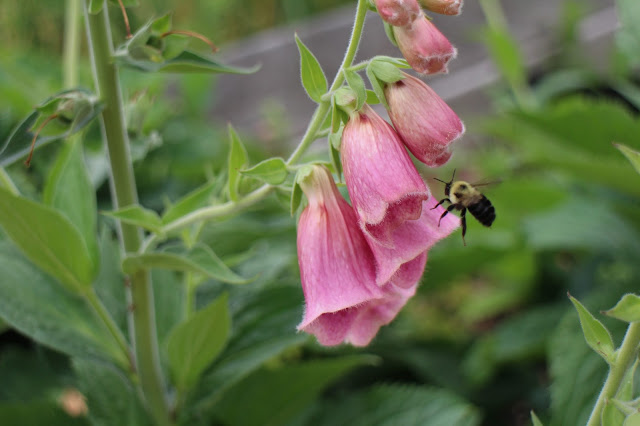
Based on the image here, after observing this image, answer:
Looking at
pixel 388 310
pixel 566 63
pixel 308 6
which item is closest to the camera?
pixel 388 310

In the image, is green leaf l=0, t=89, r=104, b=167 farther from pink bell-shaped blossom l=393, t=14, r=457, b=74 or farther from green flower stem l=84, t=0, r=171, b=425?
pink bell-shaped blossom l=393, t=14, r=457, b=74

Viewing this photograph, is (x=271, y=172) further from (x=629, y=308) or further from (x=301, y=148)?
(x=629, y=308)

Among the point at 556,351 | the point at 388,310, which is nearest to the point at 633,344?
the point at 388,310

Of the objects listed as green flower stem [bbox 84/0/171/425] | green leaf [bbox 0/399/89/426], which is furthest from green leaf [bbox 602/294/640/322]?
green leaf [bbox 0/399/89/426]

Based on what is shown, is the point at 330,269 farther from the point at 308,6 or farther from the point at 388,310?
the point at 308,6

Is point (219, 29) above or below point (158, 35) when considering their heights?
below

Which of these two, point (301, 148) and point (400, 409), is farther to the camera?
point (400, 409)

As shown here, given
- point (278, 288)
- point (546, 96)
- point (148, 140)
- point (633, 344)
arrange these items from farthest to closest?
point (546, 96), point (278, 288), point (148, 140), point (633, 344)

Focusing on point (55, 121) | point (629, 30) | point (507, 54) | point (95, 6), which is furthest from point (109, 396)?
point (507, 54)

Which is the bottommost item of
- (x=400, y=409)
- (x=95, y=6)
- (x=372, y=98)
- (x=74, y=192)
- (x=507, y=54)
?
(x=400, y=409)
